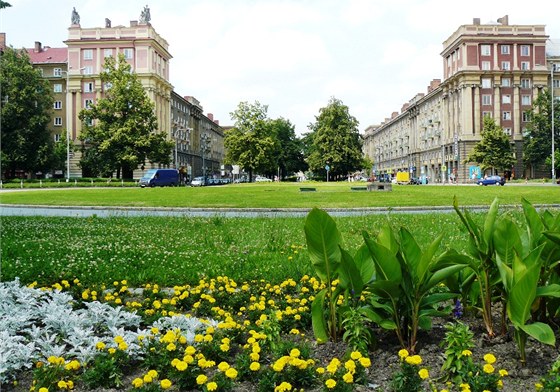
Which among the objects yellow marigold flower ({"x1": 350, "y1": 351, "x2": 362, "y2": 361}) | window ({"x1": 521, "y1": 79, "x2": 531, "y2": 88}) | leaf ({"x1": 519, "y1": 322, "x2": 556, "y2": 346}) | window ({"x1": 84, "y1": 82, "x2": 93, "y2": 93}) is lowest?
yellow marigold flower ({"x1": 350, "y1": 351, "x2": 362, "y2": 361})

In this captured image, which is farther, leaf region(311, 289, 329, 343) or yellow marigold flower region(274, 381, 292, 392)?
leaf region(311, 289, 329, 343)

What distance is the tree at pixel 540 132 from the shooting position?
8381 centimetres

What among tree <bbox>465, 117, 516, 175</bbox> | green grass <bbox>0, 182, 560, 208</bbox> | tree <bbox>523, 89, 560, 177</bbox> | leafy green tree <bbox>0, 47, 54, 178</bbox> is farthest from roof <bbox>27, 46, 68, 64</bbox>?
tree <bbox>523, 89, 560, 177</bbox>

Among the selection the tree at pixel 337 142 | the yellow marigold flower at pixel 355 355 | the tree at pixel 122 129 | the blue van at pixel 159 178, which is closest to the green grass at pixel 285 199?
the yellow marigold flower at pixel 355 355

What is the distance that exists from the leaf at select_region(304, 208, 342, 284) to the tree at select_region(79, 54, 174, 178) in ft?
222

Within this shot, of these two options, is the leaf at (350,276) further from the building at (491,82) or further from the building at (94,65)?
the building at (491,82)

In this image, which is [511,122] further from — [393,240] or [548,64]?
[393,240]

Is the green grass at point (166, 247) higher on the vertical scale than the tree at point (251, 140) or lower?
lower

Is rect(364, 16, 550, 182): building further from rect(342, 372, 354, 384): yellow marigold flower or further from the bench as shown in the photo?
rect(342, 372, 354, 384): yellow marigold flower

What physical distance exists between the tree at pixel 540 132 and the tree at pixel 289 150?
166 ft

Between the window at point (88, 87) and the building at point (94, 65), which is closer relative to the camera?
the building at point (94, 65)

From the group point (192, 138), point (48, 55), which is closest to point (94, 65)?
point (48, 55)

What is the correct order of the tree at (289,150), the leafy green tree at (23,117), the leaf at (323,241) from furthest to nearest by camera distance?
1. the tree at (289,150)
2. the leafy green tree at (23,117)
3. the leaf at (323,241)

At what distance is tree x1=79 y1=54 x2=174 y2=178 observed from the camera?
68938 millimetres
